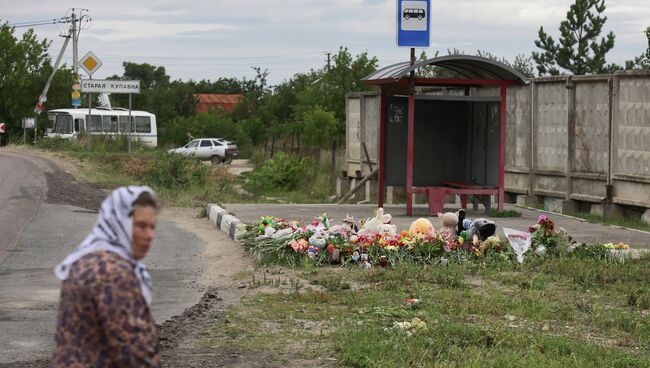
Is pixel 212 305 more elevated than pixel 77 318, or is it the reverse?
pixel 77 318

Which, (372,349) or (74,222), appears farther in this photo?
(74,222)

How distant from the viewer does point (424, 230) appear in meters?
11.9

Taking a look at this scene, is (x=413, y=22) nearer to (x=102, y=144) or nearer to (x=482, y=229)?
(x=482, y=229)

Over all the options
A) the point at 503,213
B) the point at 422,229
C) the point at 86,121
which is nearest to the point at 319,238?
the point at 422,229

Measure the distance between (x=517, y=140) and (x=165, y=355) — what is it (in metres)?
14.6

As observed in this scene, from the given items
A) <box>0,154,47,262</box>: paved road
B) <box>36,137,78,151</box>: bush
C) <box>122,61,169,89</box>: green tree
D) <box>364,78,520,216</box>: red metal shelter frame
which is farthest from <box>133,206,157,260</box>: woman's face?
<box>122,61,169,89</box>: green tree

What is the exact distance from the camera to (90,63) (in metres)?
33.1

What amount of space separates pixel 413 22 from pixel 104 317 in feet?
43.6

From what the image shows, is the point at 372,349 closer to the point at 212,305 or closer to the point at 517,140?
the point at 212,305

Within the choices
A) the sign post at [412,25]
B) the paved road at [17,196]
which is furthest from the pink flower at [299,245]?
the sign post at [412,25]

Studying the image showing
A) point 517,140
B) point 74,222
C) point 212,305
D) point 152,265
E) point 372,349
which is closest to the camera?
point 372,349

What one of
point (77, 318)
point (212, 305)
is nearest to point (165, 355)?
point (212, 305)

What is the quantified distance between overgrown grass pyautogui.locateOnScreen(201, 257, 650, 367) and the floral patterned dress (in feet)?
10.6

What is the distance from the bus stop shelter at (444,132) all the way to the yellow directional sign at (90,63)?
17.1 metres
